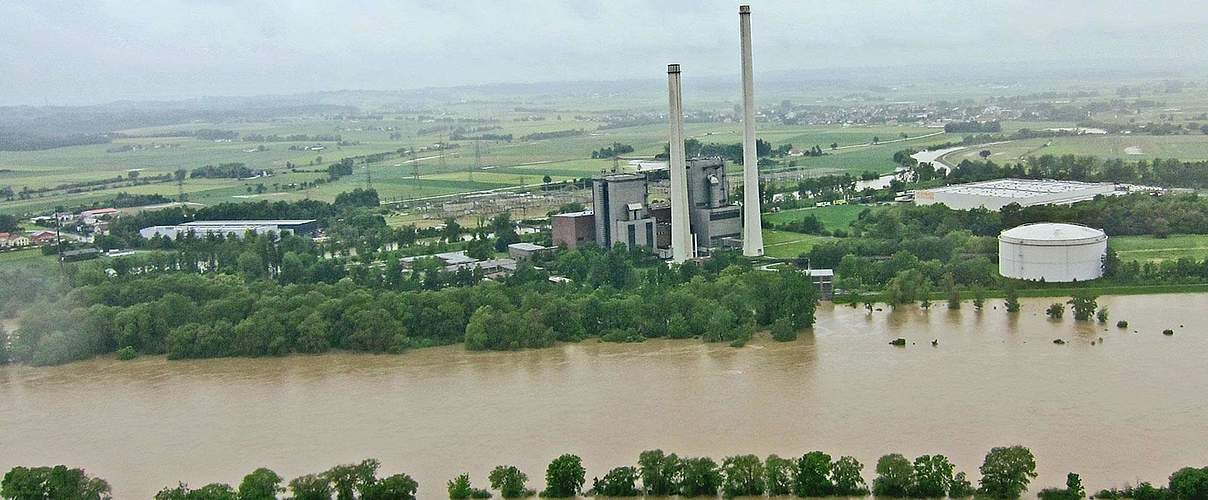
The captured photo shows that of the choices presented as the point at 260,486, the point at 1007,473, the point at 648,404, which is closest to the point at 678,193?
the point at 648,404

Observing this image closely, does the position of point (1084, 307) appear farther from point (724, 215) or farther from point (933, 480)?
point (724, 215)

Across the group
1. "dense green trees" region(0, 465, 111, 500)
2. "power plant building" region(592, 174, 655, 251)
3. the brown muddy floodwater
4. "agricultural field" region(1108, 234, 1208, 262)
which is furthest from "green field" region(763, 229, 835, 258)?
"dense green trees" region(0, 465, 111, 500)

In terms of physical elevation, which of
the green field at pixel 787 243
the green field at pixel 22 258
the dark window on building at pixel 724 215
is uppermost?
the dark window on building at pixel 724 215

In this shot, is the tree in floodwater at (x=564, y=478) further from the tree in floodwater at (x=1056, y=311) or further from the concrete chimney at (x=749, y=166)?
the concrete chimney at (x=749, y=166)

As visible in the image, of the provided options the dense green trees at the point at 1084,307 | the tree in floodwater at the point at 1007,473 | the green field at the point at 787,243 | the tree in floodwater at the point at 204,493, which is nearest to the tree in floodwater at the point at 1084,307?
the dense green trees at the point at 1084,307

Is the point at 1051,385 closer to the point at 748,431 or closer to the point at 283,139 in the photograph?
the point at 748,431

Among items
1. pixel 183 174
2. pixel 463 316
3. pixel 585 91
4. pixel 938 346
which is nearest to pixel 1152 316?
pixel 938 346
